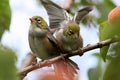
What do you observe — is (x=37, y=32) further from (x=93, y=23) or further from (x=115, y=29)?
(x=115, y=29)

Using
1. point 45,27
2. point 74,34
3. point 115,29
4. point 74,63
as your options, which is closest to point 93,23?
point 74,34

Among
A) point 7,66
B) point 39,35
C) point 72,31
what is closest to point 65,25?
point 39,35

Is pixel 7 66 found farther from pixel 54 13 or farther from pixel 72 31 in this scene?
pixel 54 13

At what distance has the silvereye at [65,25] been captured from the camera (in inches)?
85.8

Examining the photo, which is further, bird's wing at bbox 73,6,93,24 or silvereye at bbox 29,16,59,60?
bird's wing at bbox 73,6,93,24

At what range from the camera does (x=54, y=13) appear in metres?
2.61

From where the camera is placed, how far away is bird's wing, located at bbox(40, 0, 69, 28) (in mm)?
2427

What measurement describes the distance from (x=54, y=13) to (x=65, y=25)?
5.5 inches

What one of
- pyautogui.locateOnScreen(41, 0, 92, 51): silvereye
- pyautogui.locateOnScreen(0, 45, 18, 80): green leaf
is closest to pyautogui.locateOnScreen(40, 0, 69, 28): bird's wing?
pyautogui.locateOnScreen(41, 0, 92, 51): silvereye

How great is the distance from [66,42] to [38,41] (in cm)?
47

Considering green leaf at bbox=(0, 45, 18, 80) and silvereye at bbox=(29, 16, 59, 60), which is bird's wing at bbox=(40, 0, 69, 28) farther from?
green leaf at bbox=(0, 45, 18, 80)

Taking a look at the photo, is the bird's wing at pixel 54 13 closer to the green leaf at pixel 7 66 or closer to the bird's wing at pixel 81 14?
the bird's wing at pixel 81 14

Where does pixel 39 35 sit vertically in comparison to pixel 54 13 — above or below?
below

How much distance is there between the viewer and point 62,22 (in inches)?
102
